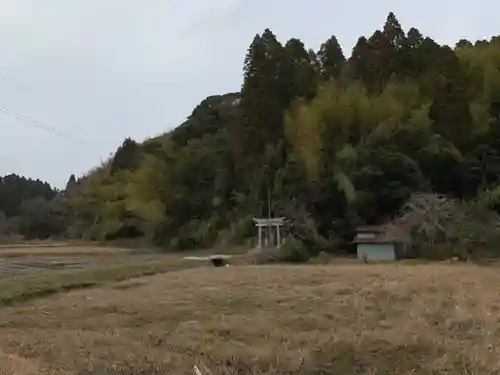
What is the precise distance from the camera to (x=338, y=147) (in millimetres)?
24578

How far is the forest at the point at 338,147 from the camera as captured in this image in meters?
23.6

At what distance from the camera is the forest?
77.4 ft

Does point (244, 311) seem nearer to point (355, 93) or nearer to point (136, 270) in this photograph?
point (136, 270)

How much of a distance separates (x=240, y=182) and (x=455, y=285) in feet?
58.4

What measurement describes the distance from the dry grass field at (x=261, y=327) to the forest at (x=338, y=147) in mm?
10047

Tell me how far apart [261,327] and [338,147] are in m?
15.8

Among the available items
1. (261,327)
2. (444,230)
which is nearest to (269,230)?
(444,230)

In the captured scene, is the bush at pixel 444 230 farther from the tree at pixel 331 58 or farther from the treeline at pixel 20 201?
the treeline at pixel 20 201

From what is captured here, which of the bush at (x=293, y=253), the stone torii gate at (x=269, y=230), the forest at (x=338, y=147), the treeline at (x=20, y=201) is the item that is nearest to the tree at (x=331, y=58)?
the forest at (x=338, y=147)

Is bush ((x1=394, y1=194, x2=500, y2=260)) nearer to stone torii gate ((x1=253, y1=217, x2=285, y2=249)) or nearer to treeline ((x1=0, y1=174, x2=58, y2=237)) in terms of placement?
stone torii gate ((x1=253, y1=217, x2=285, y2=249))

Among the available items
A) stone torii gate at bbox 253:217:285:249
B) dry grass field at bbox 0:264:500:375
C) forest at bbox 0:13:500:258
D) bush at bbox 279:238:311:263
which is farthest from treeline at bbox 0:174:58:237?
dry grass field at bbox 0:264:500:375

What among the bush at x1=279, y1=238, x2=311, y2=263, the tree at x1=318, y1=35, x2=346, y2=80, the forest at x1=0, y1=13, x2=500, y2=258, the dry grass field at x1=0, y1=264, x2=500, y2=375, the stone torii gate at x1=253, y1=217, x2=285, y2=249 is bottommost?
the dry grass field at x1=0, y1=264, x2=500, y2=375

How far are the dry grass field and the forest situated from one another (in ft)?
33.0

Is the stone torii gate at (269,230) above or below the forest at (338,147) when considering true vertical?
below
